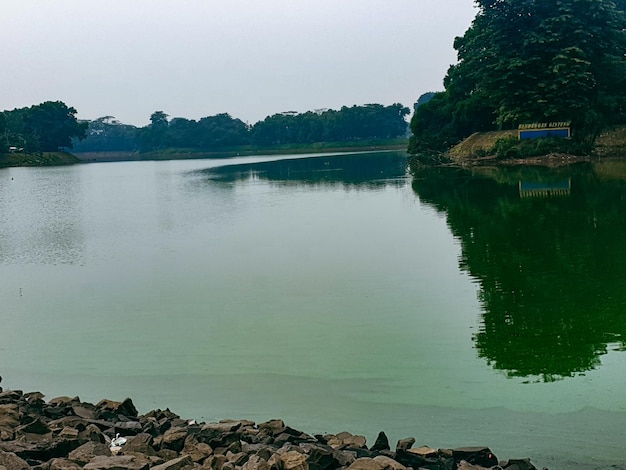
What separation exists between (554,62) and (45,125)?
273ft

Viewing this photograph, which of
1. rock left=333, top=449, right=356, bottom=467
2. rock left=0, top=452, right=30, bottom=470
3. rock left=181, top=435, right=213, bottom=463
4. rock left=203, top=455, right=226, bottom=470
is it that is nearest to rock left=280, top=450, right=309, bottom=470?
rock left=333, top=449, right=356, bottom=467

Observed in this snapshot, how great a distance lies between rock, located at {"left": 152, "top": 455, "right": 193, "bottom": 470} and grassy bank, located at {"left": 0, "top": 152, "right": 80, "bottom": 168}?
90.0 metres

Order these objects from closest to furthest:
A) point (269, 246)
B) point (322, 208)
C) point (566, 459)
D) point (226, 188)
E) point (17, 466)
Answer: point (17, 466), point (566, 459), point (269, 246), point (322, 208), point (226, 188)

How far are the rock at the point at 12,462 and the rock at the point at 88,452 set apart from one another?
0.33 metres

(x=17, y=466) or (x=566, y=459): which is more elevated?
(x=17, y=466)

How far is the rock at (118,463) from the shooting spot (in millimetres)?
4699

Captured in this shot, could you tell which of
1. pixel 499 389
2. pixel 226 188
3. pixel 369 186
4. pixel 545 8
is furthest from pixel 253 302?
pixel 545 8

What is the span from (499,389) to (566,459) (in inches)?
66.5

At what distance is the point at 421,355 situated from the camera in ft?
27.8

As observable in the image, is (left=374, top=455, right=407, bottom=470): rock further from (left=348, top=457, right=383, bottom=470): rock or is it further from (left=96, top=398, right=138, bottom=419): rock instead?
(left=96, top=398, right=138, bottom=419): rock

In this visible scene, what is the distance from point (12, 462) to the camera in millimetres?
4875

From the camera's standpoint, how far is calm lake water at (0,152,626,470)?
6848 millimetres

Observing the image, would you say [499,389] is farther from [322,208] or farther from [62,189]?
[62,189]

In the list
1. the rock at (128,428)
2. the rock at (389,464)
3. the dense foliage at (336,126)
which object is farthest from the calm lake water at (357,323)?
the dense foliage at (336,126)
